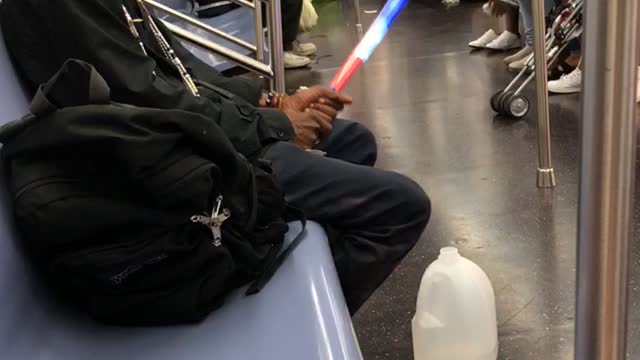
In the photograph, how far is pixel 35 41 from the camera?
116 cm

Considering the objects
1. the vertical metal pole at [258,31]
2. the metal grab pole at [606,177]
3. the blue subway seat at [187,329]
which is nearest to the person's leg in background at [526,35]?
the vertical metal pole at [258,31]

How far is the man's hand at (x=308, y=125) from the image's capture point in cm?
148

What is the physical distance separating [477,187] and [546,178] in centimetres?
20

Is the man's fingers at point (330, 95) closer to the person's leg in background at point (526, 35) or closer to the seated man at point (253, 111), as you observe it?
the seated man at point (253, 111)

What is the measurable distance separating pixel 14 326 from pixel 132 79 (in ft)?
1.38

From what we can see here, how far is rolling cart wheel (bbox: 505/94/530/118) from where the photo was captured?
305cm

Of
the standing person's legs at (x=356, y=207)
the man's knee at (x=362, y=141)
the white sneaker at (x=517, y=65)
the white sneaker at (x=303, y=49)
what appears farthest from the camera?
the white sneaker at (x=303, y=49)

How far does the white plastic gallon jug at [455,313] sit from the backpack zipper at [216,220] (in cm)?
57

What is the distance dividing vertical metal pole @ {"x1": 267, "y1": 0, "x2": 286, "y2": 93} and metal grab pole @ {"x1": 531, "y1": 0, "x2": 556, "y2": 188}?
2.53 feet

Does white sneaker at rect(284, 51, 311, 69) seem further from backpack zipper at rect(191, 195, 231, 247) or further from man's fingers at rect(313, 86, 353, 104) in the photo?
backpack zipper at rect(191, 195, 231, 247)

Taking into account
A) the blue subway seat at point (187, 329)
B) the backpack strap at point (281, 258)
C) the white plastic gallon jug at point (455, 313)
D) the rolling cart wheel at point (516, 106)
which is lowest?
the rolling cart wheel at point (516, 106)

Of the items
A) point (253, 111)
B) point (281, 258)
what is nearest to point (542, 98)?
point (253, 111)

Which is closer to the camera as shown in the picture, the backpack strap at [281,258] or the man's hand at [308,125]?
the backpack strap at [281,258]

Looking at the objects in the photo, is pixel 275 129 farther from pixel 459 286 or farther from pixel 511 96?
pixel 511 96
